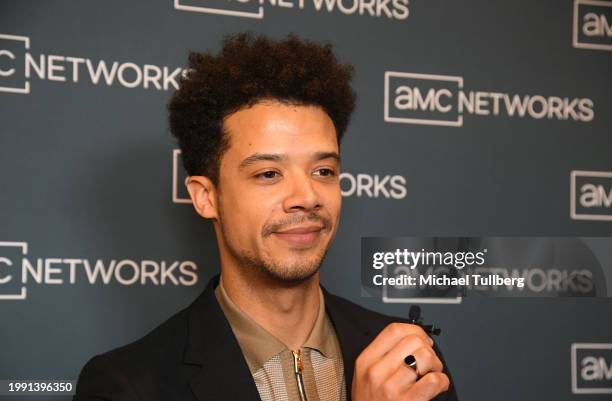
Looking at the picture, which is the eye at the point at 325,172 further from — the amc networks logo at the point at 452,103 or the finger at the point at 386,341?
the amc networks logo at the point at 452,103

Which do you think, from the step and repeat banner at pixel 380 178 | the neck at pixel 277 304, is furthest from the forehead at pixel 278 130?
the step and repeat banner at pixel 380 178

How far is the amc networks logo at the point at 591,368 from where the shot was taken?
7.43 feet

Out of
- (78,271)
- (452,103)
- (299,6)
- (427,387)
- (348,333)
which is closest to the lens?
(427,387)

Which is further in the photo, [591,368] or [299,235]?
[591,368]

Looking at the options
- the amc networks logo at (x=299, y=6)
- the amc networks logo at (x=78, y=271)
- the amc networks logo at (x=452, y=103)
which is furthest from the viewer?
the amc networks logo at (x=452, y=103)

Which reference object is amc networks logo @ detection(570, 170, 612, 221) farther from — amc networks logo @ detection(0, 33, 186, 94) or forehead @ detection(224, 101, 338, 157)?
amc networks logo @ detection(0, 33, 186, 94)

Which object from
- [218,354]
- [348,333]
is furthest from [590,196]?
[218,354]

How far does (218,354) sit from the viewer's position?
1.37 metres

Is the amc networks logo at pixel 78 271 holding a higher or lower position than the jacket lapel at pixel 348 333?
higher

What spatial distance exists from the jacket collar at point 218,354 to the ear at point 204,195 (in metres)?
0.15

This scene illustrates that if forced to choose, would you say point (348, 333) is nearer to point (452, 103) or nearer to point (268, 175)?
point (268, 175)

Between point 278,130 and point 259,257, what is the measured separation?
25cm

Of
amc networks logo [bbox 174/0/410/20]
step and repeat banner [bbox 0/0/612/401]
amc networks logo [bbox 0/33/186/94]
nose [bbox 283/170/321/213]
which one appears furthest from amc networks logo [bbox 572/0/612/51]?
nose [bbox 283/170/321/213]

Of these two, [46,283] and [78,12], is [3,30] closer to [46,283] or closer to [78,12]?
[78,12]
